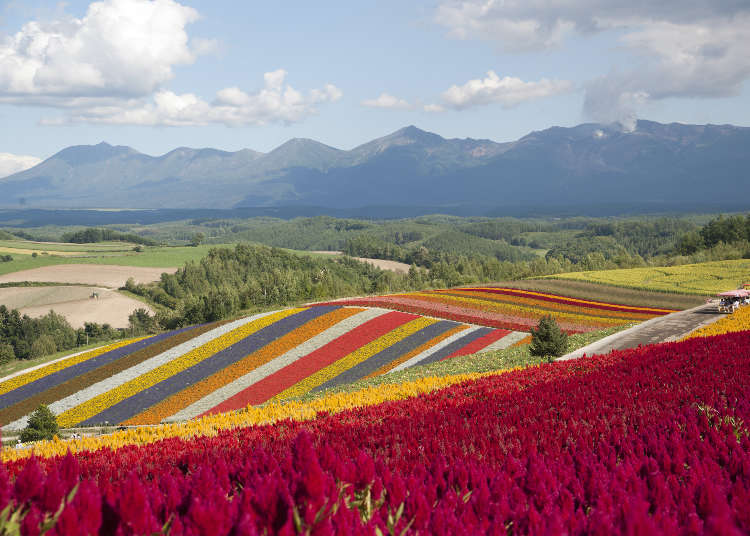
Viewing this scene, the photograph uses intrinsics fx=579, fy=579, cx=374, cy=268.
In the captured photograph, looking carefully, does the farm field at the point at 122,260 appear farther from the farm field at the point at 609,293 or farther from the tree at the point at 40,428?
the tree at the point at 40,428

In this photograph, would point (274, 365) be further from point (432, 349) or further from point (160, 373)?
point (432, 349)

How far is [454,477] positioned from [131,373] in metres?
27.2

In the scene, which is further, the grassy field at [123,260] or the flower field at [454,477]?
the grassy field at [123,260]

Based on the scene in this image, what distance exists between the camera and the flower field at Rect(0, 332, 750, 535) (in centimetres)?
263

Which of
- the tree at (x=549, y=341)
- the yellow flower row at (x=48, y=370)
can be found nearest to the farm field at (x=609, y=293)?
the tree at (x=549, y=341)

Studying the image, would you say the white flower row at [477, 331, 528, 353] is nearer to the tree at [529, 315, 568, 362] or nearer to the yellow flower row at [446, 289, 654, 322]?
the yellow flower row at [446, 289, 654, 322]

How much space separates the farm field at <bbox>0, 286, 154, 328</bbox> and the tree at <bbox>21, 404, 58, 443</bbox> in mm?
62263

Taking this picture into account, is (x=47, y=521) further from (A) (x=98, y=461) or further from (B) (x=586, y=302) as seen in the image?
(B) (x=586, y=302)

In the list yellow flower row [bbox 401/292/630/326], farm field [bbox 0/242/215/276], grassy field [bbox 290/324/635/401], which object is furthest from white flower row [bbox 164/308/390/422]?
farm field [bbox 0/242/215/276]

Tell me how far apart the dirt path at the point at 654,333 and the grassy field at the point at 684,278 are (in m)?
12.0

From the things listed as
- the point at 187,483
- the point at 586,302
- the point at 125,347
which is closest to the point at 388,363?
the point at 125,347

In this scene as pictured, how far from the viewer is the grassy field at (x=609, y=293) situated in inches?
1607

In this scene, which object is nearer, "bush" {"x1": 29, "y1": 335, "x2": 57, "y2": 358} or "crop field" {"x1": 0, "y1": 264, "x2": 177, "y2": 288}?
"bush" {"x1": 29, "y1": 335, "x2": 57, "y2": 358}

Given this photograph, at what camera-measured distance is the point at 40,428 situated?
719 inches
